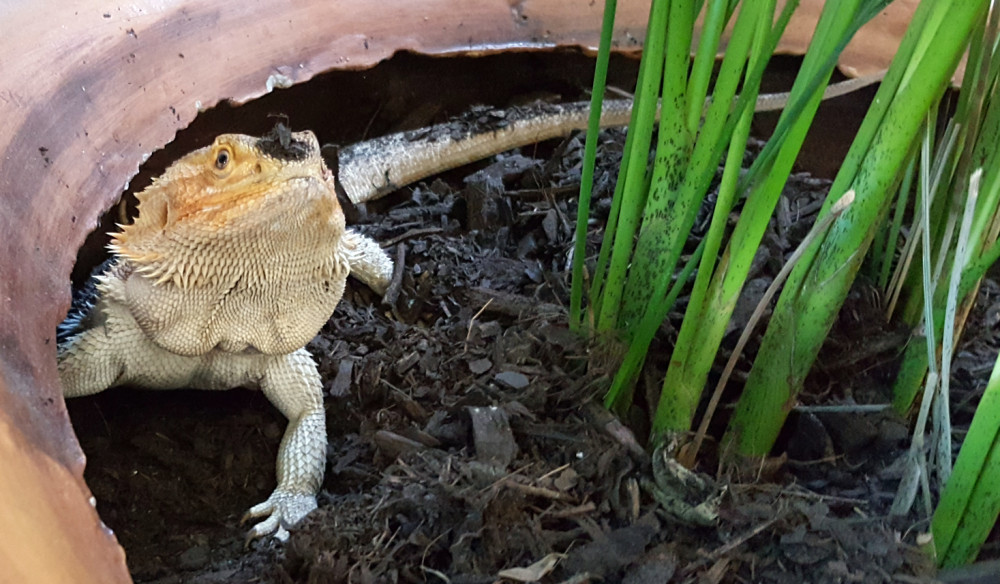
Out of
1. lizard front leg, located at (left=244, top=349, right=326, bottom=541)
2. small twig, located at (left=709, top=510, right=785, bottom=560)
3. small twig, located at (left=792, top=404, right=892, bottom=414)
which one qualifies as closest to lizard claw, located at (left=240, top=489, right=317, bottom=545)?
lizard front leg, located at (left=244, top=349, right=326, bottom=541)

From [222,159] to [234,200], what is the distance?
62 millimetres

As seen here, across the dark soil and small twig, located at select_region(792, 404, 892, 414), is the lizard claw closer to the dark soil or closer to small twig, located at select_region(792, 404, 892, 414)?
the dark soil

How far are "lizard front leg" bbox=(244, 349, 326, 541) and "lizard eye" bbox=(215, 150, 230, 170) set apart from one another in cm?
47

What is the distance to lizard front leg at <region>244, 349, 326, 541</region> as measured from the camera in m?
1.32

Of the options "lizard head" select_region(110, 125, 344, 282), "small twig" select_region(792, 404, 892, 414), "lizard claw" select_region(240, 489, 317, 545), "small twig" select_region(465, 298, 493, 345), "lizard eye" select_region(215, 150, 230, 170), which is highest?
"lizard eye" select_region(215, 150, 230, 170)

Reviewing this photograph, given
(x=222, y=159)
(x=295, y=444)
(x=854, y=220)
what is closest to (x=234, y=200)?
(x=222, y=159)

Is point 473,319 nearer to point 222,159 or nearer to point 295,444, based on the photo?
point 295,444

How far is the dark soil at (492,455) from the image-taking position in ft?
3.31

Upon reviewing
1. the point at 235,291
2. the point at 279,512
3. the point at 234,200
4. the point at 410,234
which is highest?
the point at 234,200

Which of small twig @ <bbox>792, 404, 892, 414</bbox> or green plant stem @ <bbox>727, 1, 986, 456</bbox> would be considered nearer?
green plant stem @ <bbox>727, 1, 986, 456</bbox>

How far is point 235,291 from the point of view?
1345mm

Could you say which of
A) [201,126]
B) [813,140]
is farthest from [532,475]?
[813,140]

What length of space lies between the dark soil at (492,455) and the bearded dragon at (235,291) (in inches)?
2.9

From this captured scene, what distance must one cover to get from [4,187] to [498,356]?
79cm
